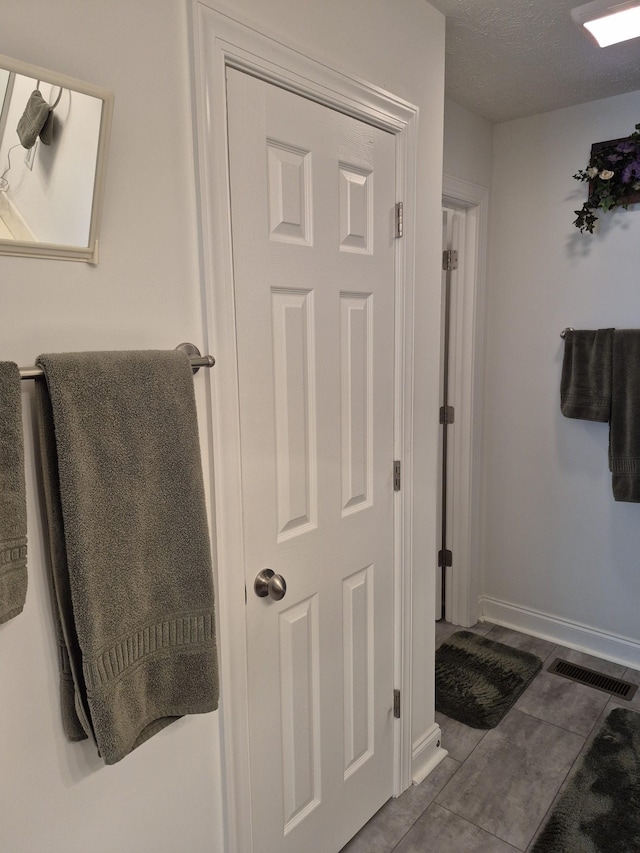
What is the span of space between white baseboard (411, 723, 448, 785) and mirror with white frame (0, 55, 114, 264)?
1.92 meters

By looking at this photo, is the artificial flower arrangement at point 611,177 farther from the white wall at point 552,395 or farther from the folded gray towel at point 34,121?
the folded gray towel at point 34,121

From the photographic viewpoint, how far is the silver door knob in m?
1.37

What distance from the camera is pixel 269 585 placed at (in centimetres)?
137

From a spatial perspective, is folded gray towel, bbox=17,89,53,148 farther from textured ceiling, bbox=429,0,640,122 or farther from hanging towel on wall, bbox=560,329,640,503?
A: hanging towel on wall, bbox=560,329,640,503

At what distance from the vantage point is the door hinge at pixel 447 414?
294 cm

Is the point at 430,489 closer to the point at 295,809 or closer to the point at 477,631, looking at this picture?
the point at 295,809

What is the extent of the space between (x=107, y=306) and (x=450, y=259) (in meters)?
2.16

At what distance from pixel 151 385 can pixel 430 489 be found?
47.6 inches

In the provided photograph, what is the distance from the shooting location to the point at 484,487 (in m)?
3.04

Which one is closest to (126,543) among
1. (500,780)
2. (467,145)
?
(500,780)

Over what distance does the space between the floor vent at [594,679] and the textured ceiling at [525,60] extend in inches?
99.0

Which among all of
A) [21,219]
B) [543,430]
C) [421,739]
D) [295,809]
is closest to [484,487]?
[543,430]

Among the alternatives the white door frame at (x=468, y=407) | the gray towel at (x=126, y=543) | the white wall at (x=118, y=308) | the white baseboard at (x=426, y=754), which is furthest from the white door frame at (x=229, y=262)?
the white door frame at (x=468, y=407)

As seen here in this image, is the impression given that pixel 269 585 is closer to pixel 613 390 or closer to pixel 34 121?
pixel 34 121
